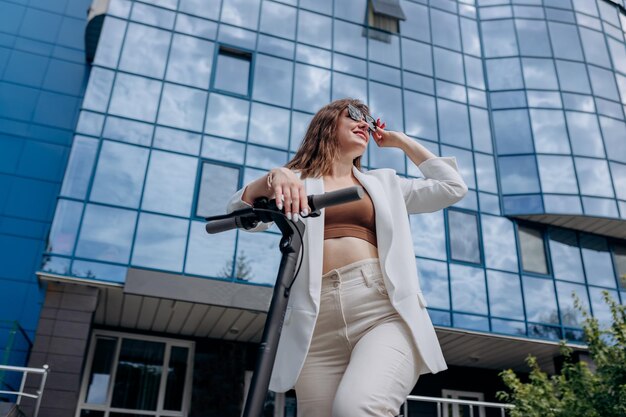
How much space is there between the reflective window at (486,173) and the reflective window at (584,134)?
2654 millimetres

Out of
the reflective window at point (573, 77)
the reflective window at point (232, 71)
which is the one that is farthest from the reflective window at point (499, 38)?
the reflective window at point (232, 71)

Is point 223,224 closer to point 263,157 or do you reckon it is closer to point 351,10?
point 263,157

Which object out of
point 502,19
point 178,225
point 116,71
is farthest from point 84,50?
point 502,19

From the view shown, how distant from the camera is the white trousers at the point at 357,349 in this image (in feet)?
5.76

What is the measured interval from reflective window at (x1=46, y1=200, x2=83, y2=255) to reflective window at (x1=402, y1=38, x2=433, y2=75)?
427 inches

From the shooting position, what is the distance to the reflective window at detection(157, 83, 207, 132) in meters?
14.1

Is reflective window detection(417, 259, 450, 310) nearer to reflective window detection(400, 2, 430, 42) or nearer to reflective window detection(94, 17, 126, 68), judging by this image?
reflective window detection(400, 2, 430, 42)

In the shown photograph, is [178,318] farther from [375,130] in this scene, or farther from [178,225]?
[375,130]

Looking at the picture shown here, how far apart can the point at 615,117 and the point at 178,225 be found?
1464 centimetres

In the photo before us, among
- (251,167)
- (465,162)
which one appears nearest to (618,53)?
(465,162)

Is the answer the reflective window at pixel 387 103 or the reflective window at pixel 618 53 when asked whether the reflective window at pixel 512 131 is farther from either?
the reflective window at pixel 618 53

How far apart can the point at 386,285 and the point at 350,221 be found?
1.05ft

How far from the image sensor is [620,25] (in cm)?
2100

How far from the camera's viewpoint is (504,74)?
18672 millimetres
